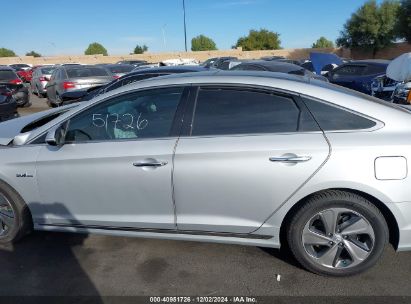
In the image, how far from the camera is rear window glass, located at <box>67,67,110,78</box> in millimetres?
11256

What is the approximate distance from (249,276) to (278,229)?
468 mm

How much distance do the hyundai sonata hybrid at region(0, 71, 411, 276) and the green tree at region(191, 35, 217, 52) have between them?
94.8 meters

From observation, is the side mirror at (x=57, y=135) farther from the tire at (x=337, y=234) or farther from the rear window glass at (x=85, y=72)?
the rear window glass at (x=85, y=72)

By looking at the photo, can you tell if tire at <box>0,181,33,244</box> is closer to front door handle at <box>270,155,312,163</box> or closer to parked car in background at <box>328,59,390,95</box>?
front door handle at <box>270,155,312,163</box>

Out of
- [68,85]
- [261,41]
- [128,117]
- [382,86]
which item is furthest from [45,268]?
[261,41]

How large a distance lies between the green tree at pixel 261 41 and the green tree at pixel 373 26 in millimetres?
25695

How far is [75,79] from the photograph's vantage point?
1093 centimetres

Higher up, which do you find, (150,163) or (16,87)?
(150,163)

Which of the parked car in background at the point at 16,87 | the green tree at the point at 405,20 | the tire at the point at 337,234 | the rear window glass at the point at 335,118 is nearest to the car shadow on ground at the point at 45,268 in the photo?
the tire at the point at 337,234

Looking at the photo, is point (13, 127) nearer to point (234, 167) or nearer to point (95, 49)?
point (234, 167)

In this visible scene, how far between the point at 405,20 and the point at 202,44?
2382 inches

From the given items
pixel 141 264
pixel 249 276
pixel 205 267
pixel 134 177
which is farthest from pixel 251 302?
pixel 134 177

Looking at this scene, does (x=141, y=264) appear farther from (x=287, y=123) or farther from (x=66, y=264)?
(x=287, y=123)

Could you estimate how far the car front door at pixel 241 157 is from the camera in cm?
269
